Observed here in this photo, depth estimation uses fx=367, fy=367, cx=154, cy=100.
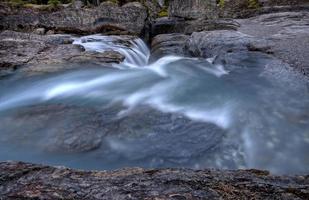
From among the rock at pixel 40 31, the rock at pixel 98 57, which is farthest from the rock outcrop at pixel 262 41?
the rock at pixel 40 31

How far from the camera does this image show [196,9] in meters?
18.2

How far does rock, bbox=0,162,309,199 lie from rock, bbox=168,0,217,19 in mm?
15266

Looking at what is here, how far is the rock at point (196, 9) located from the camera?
18203 millimetres

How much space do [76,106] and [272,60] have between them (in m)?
4.43

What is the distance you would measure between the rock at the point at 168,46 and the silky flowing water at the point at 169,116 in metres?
2.46

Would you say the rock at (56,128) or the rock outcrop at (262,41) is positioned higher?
the rock outcrop at (262,41)

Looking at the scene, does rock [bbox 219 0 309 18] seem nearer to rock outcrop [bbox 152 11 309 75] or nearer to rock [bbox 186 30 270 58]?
rock outcrop [bbox 152 11 309 75]

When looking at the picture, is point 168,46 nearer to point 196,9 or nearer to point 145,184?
point 196,9

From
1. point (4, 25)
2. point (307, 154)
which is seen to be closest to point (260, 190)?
point (307, 154)

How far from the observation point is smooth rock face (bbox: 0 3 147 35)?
17.3m

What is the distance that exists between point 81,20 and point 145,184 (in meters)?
15.4

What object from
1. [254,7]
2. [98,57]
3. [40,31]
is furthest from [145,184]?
[254,7]

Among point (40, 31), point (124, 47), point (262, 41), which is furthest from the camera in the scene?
point (40, 31)

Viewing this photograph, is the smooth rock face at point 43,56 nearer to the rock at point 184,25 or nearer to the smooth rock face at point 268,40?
the smooth rock face at point 268,40
